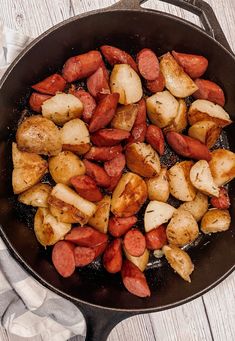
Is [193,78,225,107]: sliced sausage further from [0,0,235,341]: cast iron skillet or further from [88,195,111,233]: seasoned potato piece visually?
[88,195,111,233]: seasoned potato piece

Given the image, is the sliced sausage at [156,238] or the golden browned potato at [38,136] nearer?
the golden browned potato at [38,136]

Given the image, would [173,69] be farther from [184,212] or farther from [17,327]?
[17,327]

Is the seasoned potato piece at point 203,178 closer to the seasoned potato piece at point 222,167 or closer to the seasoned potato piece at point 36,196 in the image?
the seasoned potato piece at point 222,167

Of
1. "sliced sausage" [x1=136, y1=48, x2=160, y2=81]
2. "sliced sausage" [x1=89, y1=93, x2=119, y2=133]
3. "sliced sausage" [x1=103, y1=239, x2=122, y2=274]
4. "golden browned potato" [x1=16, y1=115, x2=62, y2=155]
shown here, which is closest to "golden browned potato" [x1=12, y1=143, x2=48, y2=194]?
"golden browned potato" [x1=16, y1=115, x2=62, y2=155]

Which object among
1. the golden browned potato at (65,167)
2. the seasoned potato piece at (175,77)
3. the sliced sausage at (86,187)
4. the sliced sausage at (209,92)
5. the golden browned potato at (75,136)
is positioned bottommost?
the sliced sausage at (86,187)

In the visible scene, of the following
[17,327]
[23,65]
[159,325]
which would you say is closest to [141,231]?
[159,325]

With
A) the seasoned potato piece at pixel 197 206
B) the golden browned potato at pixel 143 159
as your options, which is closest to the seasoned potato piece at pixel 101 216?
the golden browned potato at pixel 143 159

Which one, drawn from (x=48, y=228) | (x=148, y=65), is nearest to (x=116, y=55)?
(x=148, y=65)
